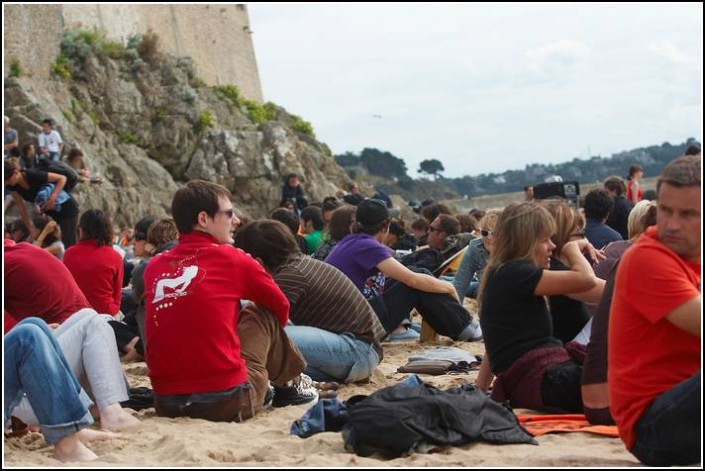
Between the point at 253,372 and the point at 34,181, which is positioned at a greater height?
the point at 34,181

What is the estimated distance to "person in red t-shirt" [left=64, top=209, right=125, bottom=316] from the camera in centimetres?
802

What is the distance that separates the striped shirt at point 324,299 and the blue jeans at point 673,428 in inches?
110

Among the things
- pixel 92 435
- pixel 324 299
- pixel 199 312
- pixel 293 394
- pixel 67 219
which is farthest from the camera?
pixel 67 219

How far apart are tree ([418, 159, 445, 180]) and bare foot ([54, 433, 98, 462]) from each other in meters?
90.6

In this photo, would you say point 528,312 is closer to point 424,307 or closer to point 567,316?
point 567,316

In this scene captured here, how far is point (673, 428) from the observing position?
12.0 feet

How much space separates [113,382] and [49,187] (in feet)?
28.7

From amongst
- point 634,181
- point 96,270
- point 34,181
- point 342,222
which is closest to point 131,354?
point 96,270

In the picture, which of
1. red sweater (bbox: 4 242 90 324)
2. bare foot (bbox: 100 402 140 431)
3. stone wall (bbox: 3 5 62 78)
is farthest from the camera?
stone wall (bbox: 3 5 62 78)

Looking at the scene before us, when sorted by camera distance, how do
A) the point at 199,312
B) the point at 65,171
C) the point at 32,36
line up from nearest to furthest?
the point at 199,312 < the point at 65,171 < the point at 32,36

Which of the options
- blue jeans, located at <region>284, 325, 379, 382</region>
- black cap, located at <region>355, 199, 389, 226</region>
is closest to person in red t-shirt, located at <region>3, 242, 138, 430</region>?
blue jeans, located at <region>284, 325, 379, 382</region>

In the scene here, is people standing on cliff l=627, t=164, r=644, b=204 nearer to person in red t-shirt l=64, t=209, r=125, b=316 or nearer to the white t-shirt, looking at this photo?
person in red t-shirt l=64, t=209, r=125, b=316

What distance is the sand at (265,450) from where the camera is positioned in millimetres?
4059

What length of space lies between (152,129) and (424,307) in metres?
21.4
